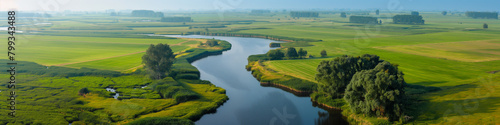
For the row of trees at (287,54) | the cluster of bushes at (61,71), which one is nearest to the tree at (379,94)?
the row of trees at (287,54)

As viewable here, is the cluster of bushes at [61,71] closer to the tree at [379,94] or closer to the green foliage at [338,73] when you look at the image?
the green foliage at [338,73]

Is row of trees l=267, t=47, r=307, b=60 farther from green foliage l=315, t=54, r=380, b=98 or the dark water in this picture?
green foliage l=315, t=54, r=380, b=98

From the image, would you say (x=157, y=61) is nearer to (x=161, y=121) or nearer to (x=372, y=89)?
(x=161, y=121)

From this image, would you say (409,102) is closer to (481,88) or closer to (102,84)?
(481,88)

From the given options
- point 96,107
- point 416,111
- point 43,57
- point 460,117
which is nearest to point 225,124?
point 96,107

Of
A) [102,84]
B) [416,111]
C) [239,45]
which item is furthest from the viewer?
[239,45]
